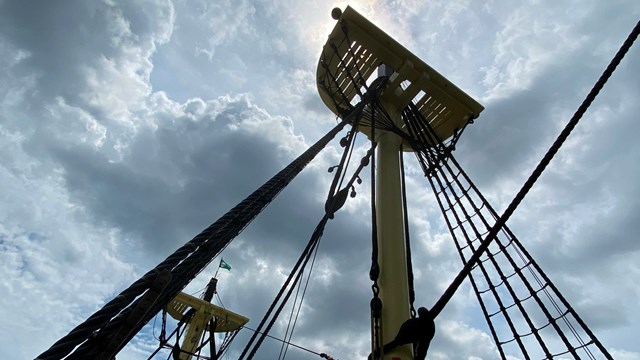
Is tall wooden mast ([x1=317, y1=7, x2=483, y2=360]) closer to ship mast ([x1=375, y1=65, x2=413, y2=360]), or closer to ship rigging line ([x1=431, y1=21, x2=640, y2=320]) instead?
ship mast ([x1=375, y1=65, x2=413, y2=360])

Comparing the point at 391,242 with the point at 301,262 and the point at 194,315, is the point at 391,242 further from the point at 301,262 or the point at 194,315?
Result: the point at 194,315

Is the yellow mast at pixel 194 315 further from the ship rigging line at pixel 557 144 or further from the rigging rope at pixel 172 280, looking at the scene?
the ship rigging line at pixel 557 144

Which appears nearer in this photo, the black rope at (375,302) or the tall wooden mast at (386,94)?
the black rope at (375,302)

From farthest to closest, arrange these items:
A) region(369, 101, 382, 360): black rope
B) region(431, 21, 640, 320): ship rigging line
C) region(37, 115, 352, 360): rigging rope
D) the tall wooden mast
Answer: the tall wooden mast, region(369, 101, 382, 360): black rope, region(431, 21, 640, 320): ship rigging line, region(37, 115, 352, 360): rigging rope

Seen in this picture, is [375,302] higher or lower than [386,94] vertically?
lower

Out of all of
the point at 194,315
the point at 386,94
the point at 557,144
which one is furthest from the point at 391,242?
the point at 194,315

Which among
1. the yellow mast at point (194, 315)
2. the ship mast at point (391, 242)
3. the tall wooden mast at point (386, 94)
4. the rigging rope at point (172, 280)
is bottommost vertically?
the rigging rope at point (172, 280)

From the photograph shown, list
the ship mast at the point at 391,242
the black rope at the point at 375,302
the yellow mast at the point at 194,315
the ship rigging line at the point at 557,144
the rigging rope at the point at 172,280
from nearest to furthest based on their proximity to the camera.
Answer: the rigging rope at the point at 172,280
the ship rigging line at the point at 557,144
the black rope at the point at 375,302
the ship mast at the point at 391,242
the yellow mast at the point at 194,315

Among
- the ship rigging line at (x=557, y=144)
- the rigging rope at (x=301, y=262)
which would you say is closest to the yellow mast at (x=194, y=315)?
the rigging rope at (x=301, y=262)

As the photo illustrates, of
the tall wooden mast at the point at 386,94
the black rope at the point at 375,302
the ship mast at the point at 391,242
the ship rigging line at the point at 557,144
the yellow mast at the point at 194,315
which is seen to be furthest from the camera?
the yellow mast at the point at 194,315

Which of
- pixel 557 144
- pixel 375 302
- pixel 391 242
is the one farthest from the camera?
pixel 391 242

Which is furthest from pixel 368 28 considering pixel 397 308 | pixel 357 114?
pixel 397 308

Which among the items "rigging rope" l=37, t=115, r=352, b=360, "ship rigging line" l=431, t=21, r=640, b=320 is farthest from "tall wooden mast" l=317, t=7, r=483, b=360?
"ship rigging line" l=431, t=21, r=640, b=320

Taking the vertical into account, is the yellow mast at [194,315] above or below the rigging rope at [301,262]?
above
